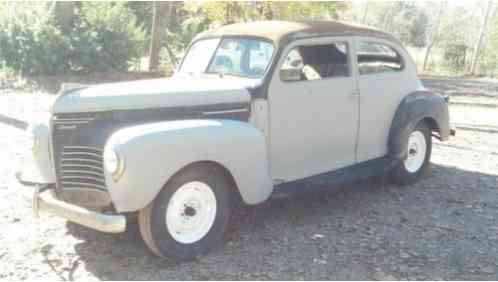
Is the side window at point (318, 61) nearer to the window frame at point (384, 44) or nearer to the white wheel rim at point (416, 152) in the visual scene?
the window frame at point (384, 44)

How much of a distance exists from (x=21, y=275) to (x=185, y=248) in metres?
1.17

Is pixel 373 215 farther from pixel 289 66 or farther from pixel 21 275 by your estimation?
pixel 21 275

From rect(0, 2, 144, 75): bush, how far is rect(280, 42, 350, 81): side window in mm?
10826

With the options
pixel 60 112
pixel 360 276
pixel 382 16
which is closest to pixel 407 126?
pixel 360 276

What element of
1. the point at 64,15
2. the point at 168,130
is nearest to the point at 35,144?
the point at 168,130

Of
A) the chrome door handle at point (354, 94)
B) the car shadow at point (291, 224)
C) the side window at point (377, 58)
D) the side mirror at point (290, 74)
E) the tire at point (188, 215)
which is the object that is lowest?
the car shadow at point (291, 224)

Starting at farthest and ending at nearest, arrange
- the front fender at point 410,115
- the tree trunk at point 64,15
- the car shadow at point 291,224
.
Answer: the tree trunk at point 64,15
the front fender at point 410,115
the car shadow at point 291,224

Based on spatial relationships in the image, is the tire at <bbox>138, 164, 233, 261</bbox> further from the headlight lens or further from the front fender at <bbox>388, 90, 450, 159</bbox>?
the front fender at <bbox>388, 90, 450, 159</bbox>

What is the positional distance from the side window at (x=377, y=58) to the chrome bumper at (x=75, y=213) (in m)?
3.09

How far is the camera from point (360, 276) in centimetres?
384

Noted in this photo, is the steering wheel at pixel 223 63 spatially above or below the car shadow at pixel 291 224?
above

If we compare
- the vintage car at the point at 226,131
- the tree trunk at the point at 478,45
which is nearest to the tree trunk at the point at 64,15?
the vintage car at the point at 226,131

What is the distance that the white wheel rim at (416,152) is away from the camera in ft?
20.4

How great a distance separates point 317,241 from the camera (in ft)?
14.7
